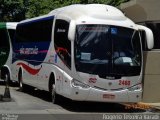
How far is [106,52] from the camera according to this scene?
16.3m

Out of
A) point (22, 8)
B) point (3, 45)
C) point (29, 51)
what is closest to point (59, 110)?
point (29, 51)

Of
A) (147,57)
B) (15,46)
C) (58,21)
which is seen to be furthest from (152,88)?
(15,46)

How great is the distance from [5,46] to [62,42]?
964 cm

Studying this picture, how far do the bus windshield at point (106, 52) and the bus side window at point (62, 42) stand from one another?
0.49 m

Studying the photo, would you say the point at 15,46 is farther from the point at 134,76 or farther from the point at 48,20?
the point at 134,76

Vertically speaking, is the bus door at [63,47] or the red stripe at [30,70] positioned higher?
the bus door at [63,47]

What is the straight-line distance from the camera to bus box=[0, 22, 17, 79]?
26.4 metres

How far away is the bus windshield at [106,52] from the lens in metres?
16.2

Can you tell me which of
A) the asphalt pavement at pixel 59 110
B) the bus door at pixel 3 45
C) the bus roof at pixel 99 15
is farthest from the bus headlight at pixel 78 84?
the bus door at pixel 3 45

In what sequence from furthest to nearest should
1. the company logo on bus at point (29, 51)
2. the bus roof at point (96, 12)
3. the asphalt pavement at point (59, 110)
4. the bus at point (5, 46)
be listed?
the bus at point (5, 46) → the company logo on bus at point (29, 51) → the bus roof at point (96, 12) → the asphalt pavement at point (59, 110)

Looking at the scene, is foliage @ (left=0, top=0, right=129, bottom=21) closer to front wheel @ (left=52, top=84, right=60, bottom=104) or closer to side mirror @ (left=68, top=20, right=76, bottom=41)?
front wheel @ (left=52, top=84, right=60, bottom=104)

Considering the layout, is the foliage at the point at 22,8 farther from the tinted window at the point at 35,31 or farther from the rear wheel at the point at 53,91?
the rear wheel at the point at 53,91

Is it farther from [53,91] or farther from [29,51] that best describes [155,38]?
[53,91]

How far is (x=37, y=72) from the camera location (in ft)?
68.6
